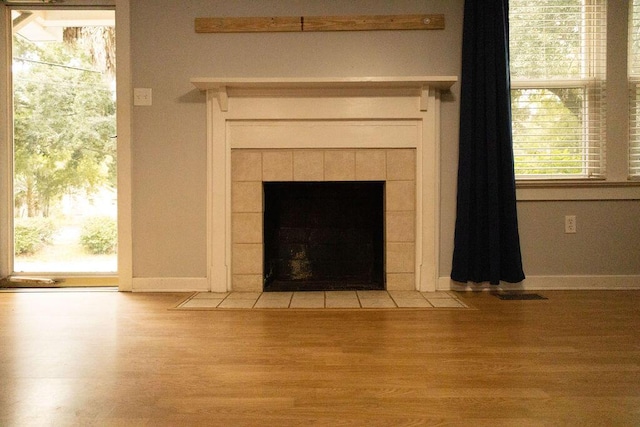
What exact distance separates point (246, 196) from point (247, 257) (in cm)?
39

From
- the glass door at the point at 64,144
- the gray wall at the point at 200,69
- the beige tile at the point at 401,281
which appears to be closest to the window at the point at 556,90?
the gray wall at the point at 200,69

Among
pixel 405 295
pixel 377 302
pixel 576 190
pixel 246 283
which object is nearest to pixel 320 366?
pixel 377 302

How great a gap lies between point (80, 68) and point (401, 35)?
7.33 ft

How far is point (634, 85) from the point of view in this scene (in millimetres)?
3271

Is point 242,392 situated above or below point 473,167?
below

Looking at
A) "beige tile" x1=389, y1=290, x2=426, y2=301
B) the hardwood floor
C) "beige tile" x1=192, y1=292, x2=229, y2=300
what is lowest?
the hardwood floor

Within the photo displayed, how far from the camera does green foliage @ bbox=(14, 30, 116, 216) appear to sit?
3.54m

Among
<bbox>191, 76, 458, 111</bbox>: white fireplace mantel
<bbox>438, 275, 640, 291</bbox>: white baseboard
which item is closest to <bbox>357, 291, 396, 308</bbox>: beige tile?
<bbox>438, 275, 640, 291</bbox>: white baseboard

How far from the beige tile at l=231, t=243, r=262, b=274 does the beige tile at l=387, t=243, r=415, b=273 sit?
834 mm

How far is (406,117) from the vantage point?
3193 millimetres

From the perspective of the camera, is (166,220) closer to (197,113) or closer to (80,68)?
(197,113)

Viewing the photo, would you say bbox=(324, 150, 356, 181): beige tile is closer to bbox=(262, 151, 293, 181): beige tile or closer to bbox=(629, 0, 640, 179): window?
bbox=(262, 151, 293, 181): beige tile

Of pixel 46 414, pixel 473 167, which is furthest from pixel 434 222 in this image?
pixel 46 414

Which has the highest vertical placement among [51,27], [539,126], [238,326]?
[51,27]
